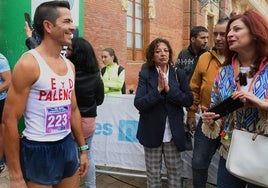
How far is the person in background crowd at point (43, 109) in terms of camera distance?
194 centimetres

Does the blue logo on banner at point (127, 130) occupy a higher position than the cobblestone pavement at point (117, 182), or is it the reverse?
the blue logo on banner at point (127, 130)

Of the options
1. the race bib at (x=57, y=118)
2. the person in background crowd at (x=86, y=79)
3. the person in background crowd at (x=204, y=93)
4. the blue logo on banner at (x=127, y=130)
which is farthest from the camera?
the blue logo on banner at (x=127, y=130)

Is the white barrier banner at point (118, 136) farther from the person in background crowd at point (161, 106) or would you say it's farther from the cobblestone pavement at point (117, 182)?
the person in background crowd at point (161, 106)

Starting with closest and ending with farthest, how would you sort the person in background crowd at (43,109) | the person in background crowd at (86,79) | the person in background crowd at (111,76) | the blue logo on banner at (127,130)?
the person in background crowd at (43,109) → the person in background crowd at (86,79) → the blue logo on banner at (127,130) → the person in background crowd at (111,76)

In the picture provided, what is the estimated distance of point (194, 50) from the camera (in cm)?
413

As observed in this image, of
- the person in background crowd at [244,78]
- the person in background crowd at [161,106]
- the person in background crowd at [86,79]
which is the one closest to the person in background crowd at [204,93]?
the person in background crowd at [161,106]

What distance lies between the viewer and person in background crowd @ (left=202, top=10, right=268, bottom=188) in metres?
2.04

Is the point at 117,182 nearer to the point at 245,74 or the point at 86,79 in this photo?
the point at 86,79

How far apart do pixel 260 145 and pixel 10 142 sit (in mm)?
1469

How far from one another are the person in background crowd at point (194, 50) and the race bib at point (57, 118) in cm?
214

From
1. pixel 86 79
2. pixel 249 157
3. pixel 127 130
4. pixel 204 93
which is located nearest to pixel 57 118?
pixel 86 79

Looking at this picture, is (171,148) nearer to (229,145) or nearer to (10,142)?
(229,145)

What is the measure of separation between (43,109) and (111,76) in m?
4.03

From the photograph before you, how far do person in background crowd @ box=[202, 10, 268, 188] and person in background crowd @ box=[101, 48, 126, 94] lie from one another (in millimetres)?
3591
